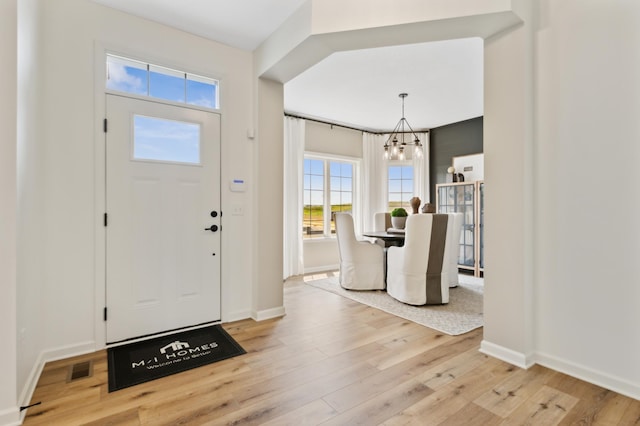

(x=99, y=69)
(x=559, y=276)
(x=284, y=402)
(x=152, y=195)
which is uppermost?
(x=99, y=69)

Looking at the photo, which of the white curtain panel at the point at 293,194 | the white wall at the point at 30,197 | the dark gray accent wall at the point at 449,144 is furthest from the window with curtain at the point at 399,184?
the white wall at the point at 30,197

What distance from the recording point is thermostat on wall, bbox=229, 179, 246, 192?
10.5 ft

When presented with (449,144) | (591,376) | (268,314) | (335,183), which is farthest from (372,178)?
(591,376)

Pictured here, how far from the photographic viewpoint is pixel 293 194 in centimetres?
A: 529

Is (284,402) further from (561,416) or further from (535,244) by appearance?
(535,244)

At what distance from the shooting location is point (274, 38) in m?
2.95

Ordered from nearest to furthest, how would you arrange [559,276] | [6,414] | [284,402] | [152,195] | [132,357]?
[6,414] < [284,402] < [559,276] < [132,357] < [152,195]

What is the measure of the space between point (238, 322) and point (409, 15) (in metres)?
3.09

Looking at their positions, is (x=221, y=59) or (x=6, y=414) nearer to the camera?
(x=6, y=414)

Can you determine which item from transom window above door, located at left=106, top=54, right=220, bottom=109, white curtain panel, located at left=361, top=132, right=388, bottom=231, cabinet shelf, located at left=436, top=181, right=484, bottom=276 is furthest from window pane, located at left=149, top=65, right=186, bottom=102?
cabinet shelf, located at left=436, top=181, right=484, bottom=276

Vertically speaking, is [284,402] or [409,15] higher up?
[409,15]

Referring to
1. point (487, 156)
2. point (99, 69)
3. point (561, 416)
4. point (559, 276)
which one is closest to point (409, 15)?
point (487, 156)

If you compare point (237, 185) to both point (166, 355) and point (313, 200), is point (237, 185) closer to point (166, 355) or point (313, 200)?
point (166, 355)

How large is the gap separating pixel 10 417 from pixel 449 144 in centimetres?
654
